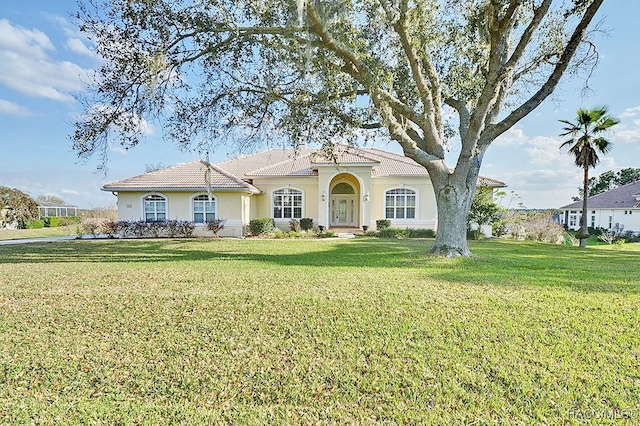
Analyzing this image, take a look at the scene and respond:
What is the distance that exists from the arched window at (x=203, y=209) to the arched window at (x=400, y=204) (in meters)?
11.8

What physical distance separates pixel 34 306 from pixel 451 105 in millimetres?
13101

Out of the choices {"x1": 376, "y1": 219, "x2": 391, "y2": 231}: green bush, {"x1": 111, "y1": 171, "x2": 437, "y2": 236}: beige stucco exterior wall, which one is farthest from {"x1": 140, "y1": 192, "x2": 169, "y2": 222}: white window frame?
{"x1": 376, "y1": 219, "x2": 391, "y2": 231}: green bush

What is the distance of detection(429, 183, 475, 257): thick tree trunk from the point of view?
10.7m

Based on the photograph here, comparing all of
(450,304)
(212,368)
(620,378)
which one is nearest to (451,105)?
(450,304)

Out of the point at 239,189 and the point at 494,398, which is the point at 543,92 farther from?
the point at 239,189

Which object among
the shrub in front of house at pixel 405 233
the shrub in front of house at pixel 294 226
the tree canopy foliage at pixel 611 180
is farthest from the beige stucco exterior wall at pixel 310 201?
the tree canopy foliage at pixel 611 180

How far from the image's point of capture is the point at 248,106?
43.1 ft

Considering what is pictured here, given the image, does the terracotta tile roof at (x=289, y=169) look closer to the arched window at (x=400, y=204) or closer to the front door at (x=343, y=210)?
the front door at (x=343, y=210)

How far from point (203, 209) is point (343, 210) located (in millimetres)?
10675

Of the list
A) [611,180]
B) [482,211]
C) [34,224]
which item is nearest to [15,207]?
[34,224]

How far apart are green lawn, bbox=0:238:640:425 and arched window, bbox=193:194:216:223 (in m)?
14.2

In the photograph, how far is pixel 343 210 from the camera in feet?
87.5

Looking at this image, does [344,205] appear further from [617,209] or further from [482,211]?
[617,209]

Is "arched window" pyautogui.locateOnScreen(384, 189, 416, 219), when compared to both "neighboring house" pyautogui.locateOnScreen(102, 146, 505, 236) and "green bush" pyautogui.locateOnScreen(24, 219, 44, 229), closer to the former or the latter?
"neighboring house" pyautogui.locateOnScreen(102, 146, 505, 236)
